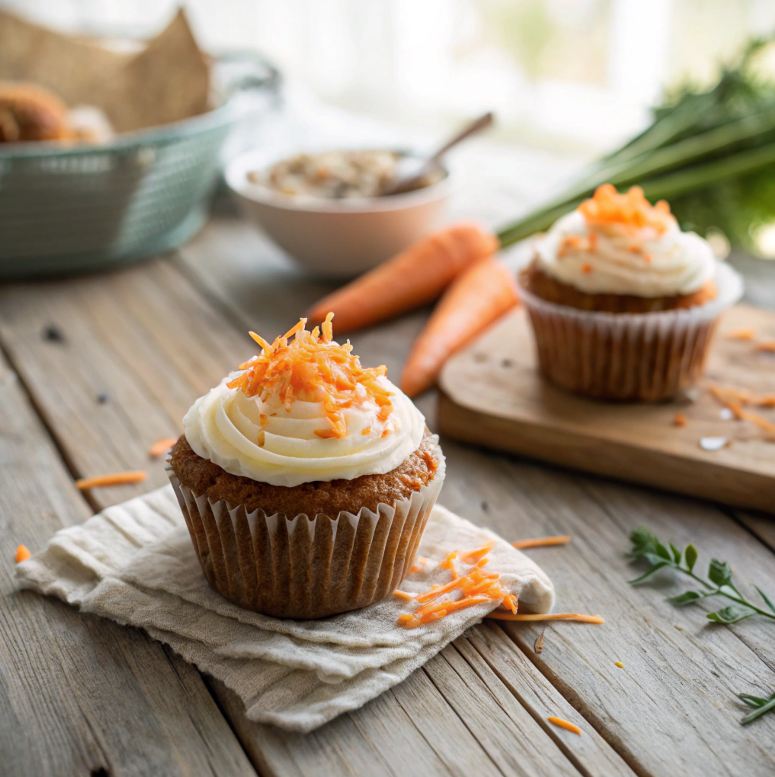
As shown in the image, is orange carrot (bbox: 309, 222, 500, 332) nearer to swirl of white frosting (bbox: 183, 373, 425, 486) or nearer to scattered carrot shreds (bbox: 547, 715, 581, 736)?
swirl of white frosting (bbox: 183, 373, 425, 486)

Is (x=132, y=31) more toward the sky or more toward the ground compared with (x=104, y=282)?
more toward the sky

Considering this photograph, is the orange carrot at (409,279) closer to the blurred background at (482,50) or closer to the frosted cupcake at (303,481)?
the frosted cupcake at (303,481)

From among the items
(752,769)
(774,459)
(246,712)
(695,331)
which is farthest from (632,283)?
(246,712)

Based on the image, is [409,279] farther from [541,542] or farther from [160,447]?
[541,542]

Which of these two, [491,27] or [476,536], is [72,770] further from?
[491,27]

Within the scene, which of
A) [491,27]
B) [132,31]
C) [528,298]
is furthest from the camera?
[491,27]

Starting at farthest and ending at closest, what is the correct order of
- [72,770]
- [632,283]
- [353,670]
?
[632,283]
[353,670]
[72,770]
